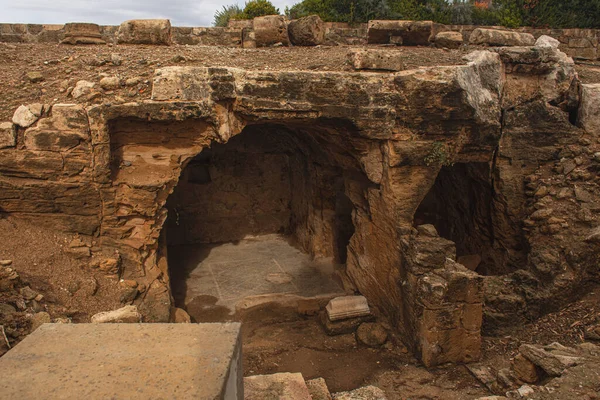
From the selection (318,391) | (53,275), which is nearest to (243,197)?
(53,275)

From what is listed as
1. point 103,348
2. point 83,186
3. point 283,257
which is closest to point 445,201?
point 283,257

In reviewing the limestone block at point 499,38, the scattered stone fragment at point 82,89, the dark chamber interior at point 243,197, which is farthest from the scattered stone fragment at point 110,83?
the limestone block at point 499,38

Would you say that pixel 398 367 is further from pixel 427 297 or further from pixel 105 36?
pixel 105 36

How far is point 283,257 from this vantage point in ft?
30.2

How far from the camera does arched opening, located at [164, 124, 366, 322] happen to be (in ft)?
25.1

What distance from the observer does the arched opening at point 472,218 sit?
278 inches

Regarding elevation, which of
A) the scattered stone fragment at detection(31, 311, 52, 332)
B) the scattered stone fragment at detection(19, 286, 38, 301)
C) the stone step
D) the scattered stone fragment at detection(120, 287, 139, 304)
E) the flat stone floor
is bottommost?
the flat stone floor

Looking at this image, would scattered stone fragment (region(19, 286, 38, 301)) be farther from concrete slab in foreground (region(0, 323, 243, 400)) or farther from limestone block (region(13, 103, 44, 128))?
concrete slab in foreground (region(0, 323, 243, 400))

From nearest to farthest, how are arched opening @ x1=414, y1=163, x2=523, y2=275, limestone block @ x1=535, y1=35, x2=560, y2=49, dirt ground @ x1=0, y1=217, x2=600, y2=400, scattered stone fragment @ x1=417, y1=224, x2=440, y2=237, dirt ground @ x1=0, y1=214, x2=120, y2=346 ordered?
dirt ground @ x1=0, y1=214, x2=120, y2=346
dirt ground @ x1=0, y1=217, x2=600, y2=400
scattered stone fragment @ x1=417, y1=224, x2=440, y2=237
limestone block @ x1=535, y1=35, x2=560, y2=49
arched opening @ x1=414, y1=163, x2=523, y2=275

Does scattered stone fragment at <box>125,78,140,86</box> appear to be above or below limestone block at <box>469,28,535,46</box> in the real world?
below

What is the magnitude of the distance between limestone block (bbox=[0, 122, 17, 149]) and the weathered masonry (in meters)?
0.02

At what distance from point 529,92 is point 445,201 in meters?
2.66

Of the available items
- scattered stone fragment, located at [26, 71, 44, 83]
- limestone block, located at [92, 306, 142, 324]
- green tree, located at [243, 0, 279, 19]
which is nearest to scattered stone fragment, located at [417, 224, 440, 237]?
limestone block, located at [92, 306, 142, 324]

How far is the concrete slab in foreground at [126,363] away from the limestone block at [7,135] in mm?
3490
